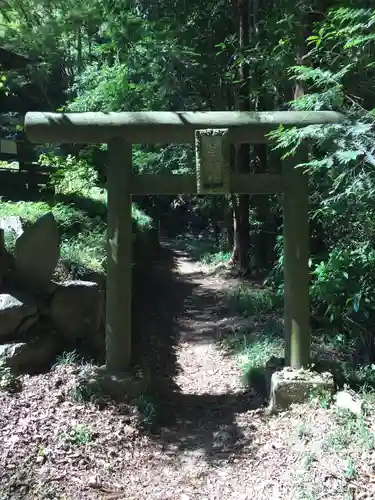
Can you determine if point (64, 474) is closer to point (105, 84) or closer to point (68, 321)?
point (68, 321)

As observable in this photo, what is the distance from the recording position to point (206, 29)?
11.4 metres

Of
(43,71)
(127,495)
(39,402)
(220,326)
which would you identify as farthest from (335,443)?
(43,71)

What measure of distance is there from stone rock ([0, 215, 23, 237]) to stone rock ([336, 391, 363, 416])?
434 centimetres

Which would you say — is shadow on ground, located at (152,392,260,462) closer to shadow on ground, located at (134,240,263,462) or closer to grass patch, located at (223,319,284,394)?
shadow on ground, located at (134,240,263,462)

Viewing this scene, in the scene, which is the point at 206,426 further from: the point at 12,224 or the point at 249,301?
the point at 249,301

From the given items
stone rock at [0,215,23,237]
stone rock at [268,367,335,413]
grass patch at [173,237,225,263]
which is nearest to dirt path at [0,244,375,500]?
stone rock at [268,367,335,413]

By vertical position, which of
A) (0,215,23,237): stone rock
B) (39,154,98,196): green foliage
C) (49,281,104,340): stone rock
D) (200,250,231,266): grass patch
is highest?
(39,154,98,196): green foliage

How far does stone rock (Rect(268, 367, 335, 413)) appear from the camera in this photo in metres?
5.04

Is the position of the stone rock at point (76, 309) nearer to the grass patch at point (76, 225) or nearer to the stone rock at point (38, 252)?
the stone rock at point (38, 252)

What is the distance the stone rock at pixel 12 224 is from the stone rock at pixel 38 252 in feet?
2.67

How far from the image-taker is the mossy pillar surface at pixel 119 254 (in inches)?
203

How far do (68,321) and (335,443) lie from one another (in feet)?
10.6

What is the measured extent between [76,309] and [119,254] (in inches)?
44.2

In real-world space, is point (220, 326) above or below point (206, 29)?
below
